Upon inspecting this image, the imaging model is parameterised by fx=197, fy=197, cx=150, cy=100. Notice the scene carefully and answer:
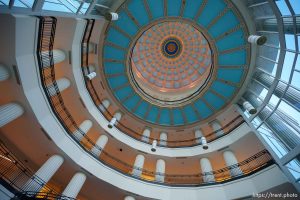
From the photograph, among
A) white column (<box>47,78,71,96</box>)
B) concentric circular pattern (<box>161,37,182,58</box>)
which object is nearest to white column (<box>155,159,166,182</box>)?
white column (<box>47,78,71,96</box>)

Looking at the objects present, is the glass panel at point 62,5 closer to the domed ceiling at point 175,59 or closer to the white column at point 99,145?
the domed ceiling at point 175,59

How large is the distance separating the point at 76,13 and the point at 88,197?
1194 cm

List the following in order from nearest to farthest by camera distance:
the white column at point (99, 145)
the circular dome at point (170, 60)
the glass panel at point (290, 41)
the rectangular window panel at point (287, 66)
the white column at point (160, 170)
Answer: the glass panel at point (290, 41), the rectangular window panel at point (287, 66), the white column at point (160, 170), the white column at point (99, 145), the circular dome at point (170, 60)

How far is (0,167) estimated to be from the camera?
475 inches

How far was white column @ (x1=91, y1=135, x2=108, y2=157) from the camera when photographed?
1516cm

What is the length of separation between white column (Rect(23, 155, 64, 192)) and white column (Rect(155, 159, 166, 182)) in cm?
675

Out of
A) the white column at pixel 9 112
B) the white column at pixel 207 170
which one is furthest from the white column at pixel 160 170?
the white column at pixel 9 112

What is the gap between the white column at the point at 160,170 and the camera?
14470mm

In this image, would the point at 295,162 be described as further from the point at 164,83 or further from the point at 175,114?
the point at 164,83

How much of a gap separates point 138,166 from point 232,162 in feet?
23.2

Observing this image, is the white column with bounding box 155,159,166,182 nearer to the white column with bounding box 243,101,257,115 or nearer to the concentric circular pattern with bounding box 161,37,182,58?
the white column with bounding box 243,101,257,115

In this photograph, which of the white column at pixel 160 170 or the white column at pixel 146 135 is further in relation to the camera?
the white column at pixel 146 135

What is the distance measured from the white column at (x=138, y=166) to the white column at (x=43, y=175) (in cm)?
528

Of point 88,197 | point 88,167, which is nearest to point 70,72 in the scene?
point 88,167
